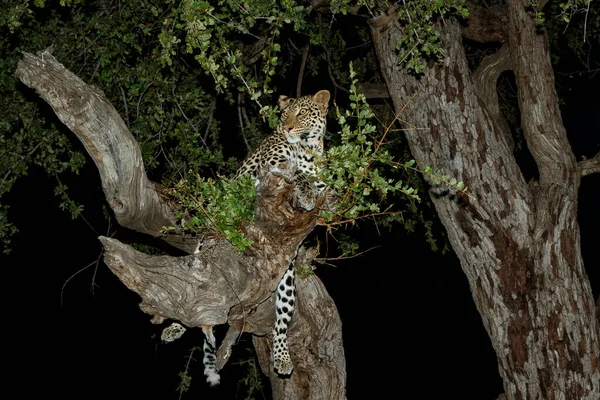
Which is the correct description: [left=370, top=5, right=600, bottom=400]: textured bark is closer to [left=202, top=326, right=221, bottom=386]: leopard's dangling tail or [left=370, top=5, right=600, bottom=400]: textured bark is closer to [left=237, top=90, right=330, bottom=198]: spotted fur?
[left=237, top=90, right=330, bottom=198]: spotted fur

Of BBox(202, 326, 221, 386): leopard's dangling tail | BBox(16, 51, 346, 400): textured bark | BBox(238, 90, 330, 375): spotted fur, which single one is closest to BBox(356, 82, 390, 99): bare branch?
BBox(238, 90, 330, 375): spotted fur

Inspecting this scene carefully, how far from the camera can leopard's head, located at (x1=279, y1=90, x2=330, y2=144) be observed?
5.25m

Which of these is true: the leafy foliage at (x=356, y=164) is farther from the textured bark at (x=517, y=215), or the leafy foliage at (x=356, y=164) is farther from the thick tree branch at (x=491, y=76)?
the thick tree branch at (x=491, y=76)

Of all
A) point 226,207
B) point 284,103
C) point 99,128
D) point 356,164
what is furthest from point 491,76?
point 99,128

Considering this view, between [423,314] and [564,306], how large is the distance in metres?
8.38

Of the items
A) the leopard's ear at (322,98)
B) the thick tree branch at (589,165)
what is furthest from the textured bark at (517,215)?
the leopard's ear at (322,98)

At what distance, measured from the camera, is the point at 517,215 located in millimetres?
5625

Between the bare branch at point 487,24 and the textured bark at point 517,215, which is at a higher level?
the bare branch at point 487,24

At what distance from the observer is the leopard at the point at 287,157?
4.85 metres

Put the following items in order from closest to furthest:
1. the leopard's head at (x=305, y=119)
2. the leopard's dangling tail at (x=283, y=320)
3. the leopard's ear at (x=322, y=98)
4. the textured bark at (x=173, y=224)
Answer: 1. the textured bark at (x=173, y=224)
2. the leopard's dangling tail at (x=283, y=320)
3. the leopard's head at (x=305, y=119)
4. the leopard's ear at (x=322, y=98)

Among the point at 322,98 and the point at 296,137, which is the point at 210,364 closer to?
the point at 296,137

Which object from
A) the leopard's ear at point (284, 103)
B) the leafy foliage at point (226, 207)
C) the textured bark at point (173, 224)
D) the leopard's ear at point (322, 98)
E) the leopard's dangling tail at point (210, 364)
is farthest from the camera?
the leopard's ear at point (284, 103)

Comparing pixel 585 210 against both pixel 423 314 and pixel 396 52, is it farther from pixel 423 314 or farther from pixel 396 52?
pixel 396 52

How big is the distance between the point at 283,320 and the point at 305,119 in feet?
4.09
